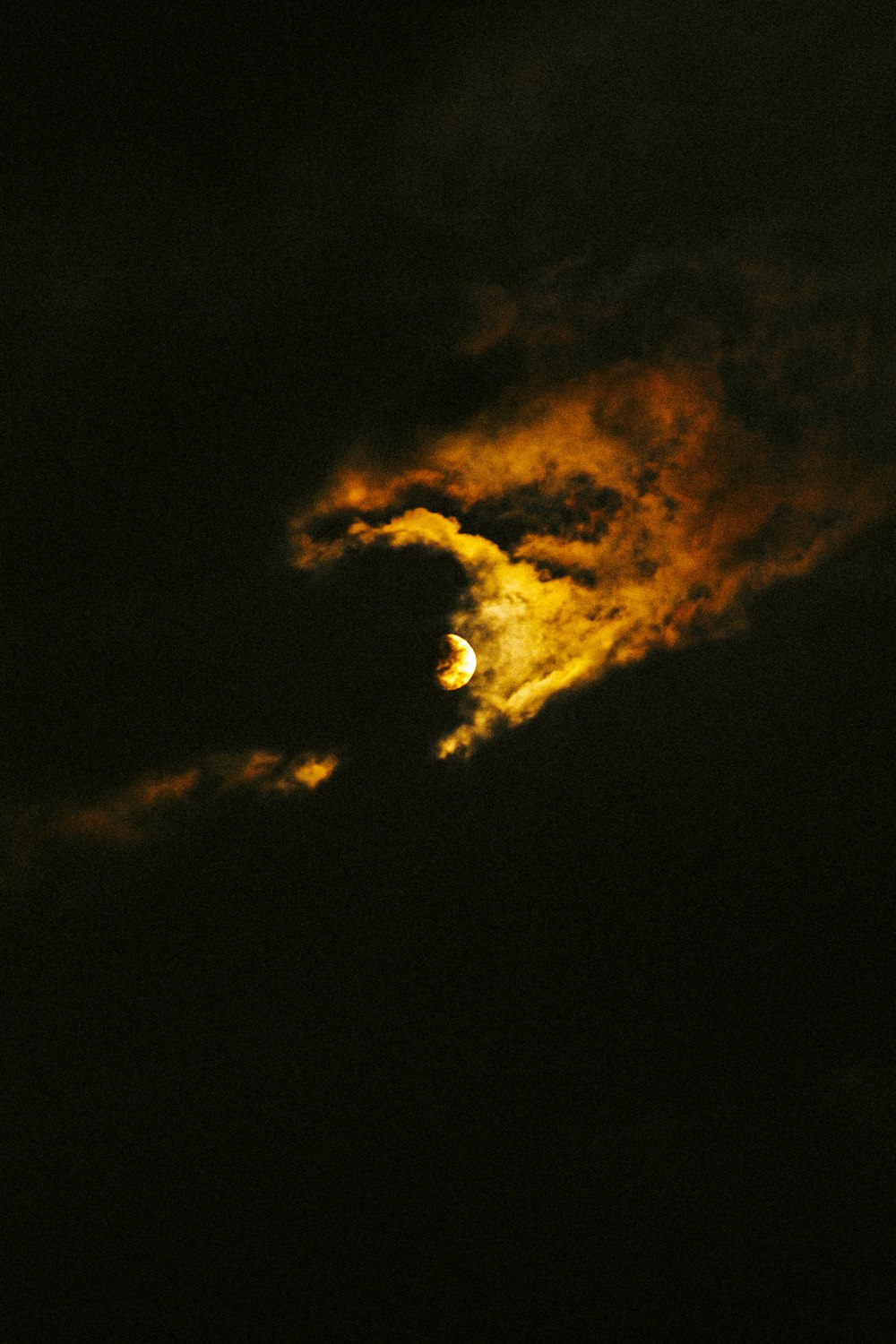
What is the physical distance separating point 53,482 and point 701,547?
3.55 m

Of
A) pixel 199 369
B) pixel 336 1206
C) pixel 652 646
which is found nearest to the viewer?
pixel 199 369

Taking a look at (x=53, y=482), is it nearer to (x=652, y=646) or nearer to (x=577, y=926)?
(x=652, y=646)

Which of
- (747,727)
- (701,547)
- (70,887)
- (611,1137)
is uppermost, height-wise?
(701,547)

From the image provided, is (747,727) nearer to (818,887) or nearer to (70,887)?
(818,887)

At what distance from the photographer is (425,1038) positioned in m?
5.34

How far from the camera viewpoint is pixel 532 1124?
5570 mm

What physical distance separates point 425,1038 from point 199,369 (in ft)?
14.4

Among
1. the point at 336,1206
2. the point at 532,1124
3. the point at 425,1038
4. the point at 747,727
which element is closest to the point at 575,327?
the point at 747,727

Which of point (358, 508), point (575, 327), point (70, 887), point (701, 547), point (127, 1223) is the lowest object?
point (127, 1223)

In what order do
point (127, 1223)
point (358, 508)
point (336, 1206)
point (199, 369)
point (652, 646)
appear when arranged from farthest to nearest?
point (336, 1206)
point (127, 1223)
point (652, 646)
point (358, 508)
point (199, 369)

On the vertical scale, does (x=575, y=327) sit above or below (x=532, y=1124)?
above

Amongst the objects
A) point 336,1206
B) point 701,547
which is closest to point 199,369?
point 701,547

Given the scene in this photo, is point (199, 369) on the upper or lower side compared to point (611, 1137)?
upper

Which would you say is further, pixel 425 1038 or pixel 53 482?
pixel 425 1038
